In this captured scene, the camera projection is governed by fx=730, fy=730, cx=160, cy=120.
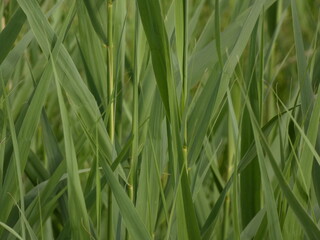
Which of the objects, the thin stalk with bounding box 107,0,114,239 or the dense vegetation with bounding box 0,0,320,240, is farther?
the thin stalk with bounding box 107,0,114,239

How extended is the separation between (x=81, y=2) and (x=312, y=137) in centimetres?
34

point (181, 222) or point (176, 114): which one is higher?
point (176, 114)

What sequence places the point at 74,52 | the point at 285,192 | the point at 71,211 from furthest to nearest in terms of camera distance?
1. the point at 74,52
2. the point at 71,211
3. the point at 285,192

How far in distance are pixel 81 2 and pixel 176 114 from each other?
25 centimetres

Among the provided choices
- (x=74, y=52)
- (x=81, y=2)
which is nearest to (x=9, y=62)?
(x=81, y=2)

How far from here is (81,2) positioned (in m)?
0.93

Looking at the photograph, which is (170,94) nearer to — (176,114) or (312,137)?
(176,114)

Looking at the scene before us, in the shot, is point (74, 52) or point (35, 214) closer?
point (35, 214)

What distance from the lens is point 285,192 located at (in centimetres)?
70

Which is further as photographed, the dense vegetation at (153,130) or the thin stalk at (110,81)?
the thin stalk at (110,81)

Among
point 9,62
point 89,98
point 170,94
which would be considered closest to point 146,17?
point 170,94

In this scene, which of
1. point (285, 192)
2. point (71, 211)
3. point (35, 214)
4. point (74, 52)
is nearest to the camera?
point (285, 192)

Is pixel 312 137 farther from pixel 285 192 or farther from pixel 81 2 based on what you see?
pixel 81 2

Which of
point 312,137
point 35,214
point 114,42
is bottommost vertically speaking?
point 35,214
